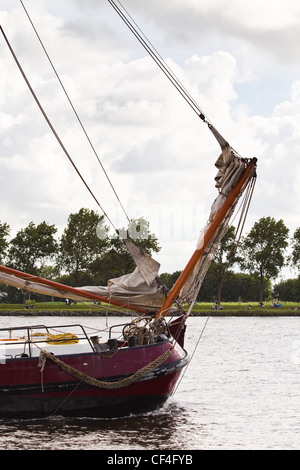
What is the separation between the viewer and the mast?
26.7 m

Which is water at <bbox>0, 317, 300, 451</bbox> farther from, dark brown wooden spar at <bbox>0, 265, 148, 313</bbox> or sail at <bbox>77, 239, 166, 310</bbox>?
dark brown wooden spar at <bbox>0, 265, 148, 313</bbox>

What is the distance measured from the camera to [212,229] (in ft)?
90.6

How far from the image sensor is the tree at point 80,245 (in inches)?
4845

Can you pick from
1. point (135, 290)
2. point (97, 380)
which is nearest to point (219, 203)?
point (135, 290)

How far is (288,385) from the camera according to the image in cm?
3550

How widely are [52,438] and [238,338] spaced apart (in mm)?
44082

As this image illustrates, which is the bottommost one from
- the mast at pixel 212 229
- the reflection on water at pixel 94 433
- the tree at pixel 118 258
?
the reflection on water at pixel 94 433

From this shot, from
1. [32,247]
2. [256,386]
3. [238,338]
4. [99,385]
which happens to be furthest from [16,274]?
[32,247]

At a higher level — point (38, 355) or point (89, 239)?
point (89, 239)

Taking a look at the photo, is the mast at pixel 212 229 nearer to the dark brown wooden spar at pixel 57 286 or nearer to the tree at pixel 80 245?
the dark brown wooden spar at pixel 57 286

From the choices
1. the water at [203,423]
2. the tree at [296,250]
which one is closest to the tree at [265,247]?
the tree at [296,250]

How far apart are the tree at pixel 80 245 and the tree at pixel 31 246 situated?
2580 millimetres

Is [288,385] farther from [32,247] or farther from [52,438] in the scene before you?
[32,247]

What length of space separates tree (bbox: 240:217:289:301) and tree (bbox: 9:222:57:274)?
3206 centimetres
